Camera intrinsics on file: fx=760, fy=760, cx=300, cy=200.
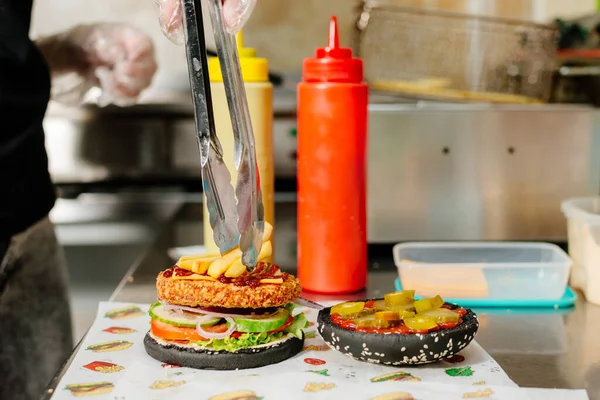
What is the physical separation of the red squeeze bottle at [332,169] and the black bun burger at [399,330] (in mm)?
253

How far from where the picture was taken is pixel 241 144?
3.08 feet

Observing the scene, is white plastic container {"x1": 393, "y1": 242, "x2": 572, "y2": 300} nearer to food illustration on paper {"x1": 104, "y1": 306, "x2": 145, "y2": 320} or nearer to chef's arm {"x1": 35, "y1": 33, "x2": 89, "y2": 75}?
food illustration on paper {"x1": 104, "y1": 306, "x2": 145, "y2": 320}

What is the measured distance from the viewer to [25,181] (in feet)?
4.95

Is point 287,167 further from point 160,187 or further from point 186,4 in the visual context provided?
point 186,4

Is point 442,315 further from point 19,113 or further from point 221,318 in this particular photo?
point 19,113

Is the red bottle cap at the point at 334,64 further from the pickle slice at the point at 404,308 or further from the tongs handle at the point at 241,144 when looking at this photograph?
the pickle slice at the point at 404,308

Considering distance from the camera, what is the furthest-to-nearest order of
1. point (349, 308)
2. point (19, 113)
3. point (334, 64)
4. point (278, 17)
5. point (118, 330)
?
point (278, 17) → point (19, 113) → point (334, 64) → point (118, 330) → point (349, 308)

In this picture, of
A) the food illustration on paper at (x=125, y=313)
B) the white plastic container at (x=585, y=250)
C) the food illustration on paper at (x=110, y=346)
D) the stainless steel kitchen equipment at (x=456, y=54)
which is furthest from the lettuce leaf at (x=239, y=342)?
the stainless steel kitchen equipment at (x=456, y=54)

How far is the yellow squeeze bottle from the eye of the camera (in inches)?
48.3

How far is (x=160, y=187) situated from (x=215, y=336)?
4.63 feet

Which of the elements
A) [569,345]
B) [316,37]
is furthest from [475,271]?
[316,37]

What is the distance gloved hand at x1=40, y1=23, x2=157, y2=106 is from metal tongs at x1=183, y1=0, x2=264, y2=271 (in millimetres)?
699

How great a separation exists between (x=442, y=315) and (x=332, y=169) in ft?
1.19

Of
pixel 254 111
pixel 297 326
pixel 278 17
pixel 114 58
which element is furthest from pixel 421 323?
pixel 278 17
